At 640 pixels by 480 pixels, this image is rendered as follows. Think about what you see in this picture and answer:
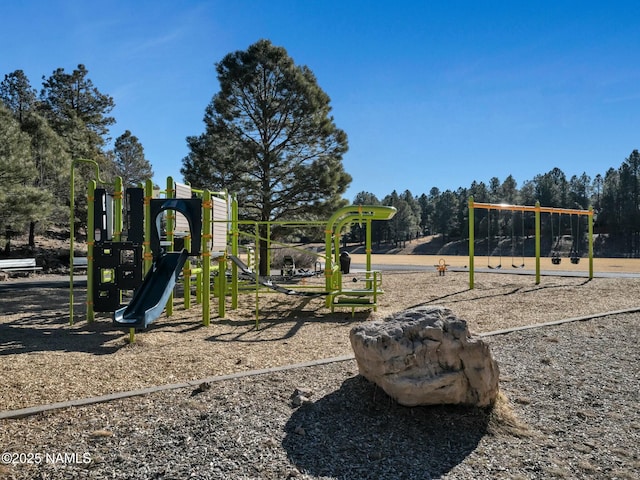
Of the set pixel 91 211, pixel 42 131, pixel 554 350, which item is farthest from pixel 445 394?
pixel 42 131

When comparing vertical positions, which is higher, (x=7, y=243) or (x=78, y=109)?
(x=78, y=109)

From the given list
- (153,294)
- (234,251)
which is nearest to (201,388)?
(153,294)

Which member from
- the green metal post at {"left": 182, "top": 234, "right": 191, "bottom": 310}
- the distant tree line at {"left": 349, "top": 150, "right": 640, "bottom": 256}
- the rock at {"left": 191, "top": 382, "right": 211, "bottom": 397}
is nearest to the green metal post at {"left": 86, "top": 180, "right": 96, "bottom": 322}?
the green metal post at {"left": 182, "top": 234, "right": 191, "bottom": 310}

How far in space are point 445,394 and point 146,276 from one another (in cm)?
559

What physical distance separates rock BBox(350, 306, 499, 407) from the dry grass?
204 centimetres

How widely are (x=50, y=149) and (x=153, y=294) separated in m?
22.1

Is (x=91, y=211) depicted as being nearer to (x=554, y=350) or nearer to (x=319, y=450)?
(x=319, y=450)

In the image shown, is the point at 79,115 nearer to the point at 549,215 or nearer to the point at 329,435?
the point at 329,435

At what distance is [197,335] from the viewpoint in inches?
297

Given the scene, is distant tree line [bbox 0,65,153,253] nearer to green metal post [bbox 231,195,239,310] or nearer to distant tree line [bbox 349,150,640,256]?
green metal post [bbox 231,195,239,310]

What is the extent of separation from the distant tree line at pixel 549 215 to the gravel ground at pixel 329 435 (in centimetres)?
4631

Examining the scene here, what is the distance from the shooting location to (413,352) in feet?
12.8

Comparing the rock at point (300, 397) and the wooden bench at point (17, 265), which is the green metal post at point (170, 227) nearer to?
the rock at point (300, 397)

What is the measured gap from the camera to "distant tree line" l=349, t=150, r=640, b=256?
65750 mm
